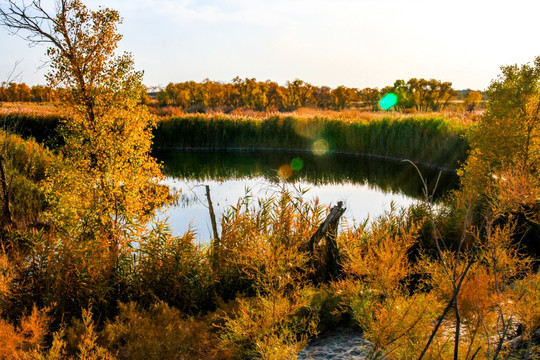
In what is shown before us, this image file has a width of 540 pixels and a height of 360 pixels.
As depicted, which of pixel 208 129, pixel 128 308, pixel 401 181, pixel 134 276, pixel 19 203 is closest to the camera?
pixel 128 308

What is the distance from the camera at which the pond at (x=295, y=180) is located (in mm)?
11078

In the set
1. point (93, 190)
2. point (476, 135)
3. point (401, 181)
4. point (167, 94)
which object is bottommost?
point (401, 181)

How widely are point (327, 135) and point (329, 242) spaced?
61.8 feet

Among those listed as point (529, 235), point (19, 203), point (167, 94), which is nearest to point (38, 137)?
point (19, 203)

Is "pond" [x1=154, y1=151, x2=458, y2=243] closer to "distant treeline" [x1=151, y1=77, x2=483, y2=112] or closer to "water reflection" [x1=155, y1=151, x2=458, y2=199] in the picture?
"water reflection" [x1=155, y1=151, x2=458, y2=199]

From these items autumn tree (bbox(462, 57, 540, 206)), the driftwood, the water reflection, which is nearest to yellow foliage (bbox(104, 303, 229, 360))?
the driftwood

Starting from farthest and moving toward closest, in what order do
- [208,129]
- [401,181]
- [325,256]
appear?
[208,129], [401,181], [325,256]

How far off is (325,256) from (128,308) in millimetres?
2712

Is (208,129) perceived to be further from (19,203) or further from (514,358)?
(514,358)

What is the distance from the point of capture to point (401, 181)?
625 inches

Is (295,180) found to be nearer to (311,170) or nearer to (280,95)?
(311,170)

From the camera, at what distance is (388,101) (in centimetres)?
5347

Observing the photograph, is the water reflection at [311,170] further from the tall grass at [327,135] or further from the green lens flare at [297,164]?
the tall grass at [327,135]

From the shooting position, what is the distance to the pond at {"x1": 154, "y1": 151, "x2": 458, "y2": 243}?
11078 mm
